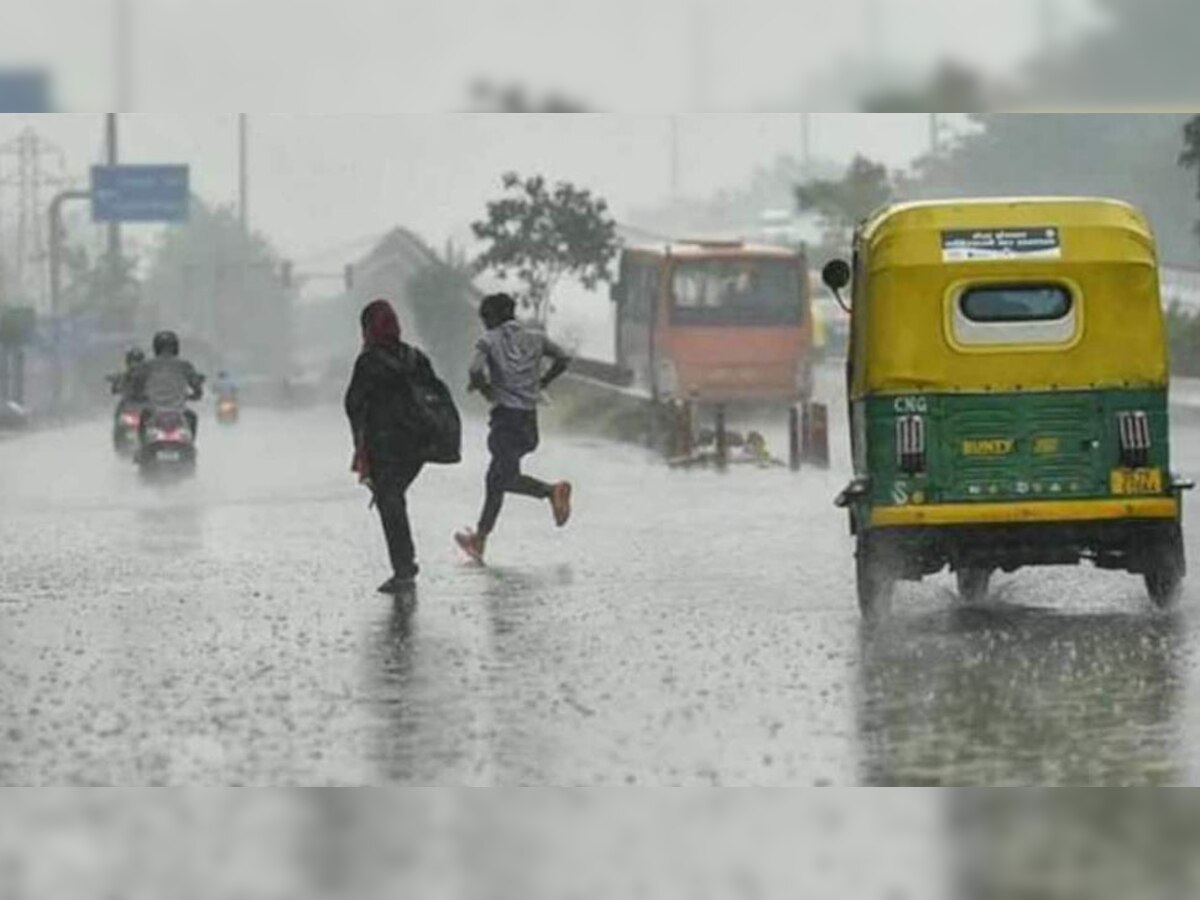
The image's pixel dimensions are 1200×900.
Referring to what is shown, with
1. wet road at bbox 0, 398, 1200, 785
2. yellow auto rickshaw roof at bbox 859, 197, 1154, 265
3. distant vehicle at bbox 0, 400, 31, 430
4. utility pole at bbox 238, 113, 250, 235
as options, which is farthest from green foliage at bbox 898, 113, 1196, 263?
distant vehicle at bbox 0, 400, 31, 430

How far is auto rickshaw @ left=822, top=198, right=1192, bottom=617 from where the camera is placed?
1258 centimetres

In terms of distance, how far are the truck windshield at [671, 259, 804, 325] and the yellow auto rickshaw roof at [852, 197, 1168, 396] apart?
17.3 m

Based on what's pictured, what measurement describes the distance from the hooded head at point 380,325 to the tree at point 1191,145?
9124 millimetres

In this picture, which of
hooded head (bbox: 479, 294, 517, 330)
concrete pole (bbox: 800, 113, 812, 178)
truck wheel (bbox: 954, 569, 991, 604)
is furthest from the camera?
concrete pole (bbox: 800, 113, 812, 178)

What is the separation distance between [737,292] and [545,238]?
5.34 meters

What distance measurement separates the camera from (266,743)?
1009cm

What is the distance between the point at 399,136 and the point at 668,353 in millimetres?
8711

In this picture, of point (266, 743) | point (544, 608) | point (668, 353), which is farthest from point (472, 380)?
point (668, 353)

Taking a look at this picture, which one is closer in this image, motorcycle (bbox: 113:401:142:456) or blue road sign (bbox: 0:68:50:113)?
blue road sign (bbox: 0:68:50:113)

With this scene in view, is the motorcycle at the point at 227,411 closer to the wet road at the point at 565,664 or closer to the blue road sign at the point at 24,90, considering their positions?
the wet road at the point at 565,664

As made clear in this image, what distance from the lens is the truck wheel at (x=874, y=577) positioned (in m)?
12.9

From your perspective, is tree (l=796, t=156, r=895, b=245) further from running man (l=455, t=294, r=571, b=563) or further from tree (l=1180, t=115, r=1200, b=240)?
running man (l=455, t=294, r=571, b=563)

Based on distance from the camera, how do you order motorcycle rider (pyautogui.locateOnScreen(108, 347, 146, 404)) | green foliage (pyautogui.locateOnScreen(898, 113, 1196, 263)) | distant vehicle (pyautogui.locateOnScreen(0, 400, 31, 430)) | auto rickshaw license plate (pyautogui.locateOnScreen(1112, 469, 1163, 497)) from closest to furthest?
auto rickshaw license plate (pyautogui.locateOnScreen(1112, 469, 1163, 497))
green foliage (pyautogui.locateOnScreen(898, 113, 1196, 263))
motorcycle rider (pyautogui.locateOnScreen(108, 347, 146, 404))
distant vehicle (pyautogui.locateOnScreen(0, 400, 31, 430))

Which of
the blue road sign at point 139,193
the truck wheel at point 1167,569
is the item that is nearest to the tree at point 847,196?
the blue road sign at point 139,193
